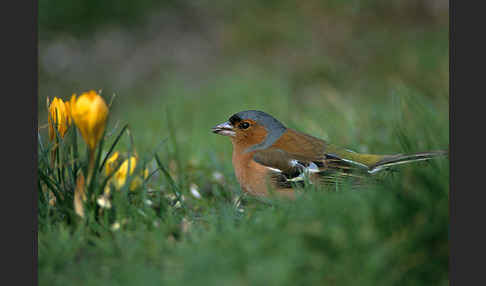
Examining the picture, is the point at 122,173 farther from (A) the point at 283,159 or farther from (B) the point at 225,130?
(A) the point at 283,159

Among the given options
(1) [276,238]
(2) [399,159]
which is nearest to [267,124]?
(2) [399,159]

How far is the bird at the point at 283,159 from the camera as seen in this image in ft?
10.4

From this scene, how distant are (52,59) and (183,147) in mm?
4690

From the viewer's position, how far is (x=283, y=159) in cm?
330

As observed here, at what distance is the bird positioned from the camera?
10.4ft

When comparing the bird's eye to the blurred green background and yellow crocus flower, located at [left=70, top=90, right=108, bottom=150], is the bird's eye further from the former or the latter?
yellow crocus flower, located at [left=70, top=90, right=108, bottom=150]

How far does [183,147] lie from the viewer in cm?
514

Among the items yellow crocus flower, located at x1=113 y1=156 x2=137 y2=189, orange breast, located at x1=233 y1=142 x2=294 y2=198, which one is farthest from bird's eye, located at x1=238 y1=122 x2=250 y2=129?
yellow crocus flower, located at x1=113 y1=156 x2=137 y2=189

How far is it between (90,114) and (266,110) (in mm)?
3304

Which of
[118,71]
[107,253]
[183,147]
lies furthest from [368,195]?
[118,71]

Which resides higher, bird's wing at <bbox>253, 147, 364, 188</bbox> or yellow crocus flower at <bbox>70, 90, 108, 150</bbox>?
yellow crocus flower at <bbox>70, 90, 108, 150</bbox>

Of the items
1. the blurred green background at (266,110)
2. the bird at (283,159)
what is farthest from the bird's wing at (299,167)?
the blurred green background at (266,110)

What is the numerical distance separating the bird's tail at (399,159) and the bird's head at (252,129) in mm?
652

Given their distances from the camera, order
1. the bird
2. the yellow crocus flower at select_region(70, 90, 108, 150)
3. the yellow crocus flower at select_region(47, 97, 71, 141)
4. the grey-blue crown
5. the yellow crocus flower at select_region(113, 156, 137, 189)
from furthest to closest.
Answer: the grey-blue crown
the bird
the yellow crocus flower at select_region(113, 156, 137, 189)
the yellow crocus flower at select_region(47, 97, 71, 141)
the yellow crocus flower at select_region(70, 90, 108, 150)
